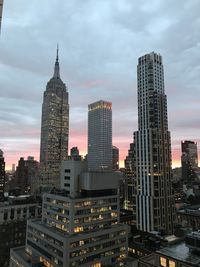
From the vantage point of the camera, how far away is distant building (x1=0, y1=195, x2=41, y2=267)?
145 m

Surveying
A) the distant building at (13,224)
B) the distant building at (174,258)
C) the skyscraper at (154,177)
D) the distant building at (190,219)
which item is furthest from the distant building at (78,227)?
the skyscraper at (154,177)

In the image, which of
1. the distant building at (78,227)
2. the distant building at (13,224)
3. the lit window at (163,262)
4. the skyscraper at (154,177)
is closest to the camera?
the lit window at (163,262)

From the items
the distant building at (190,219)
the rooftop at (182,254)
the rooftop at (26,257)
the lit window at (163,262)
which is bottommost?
the rooftop at (26,257)

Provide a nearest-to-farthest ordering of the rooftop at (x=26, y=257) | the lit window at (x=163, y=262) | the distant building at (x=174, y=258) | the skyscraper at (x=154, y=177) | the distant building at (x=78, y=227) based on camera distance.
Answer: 1. the distant building at (x=174, y=258)
2. the lit window at (x=163, y=262)
3. the distant building at (x=78, y=227)
4. the rooftop at (x=26, y=257)
5. the skyscraper at (x=154, y=177)

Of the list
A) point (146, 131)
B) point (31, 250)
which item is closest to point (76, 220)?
point (31, 250)

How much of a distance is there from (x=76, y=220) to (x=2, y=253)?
7222 centimetres

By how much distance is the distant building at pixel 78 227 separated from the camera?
9650cm

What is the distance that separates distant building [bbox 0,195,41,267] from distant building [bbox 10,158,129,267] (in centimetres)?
2984

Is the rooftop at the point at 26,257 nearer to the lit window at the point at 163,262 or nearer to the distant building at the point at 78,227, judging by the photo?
the distant building at the point at 78,227

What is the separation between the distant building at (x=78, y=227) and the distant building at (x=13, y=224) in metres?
29.8

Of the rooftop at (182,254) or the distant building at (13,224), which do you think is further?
the distant building at (13,224)

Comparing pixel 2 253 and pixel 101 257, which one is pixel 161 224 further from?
pixel 2 253

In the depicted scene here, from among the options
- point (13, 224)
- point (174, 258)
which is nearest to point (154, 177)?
point (13, 224)

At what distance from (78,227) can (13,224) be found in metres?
73.3
